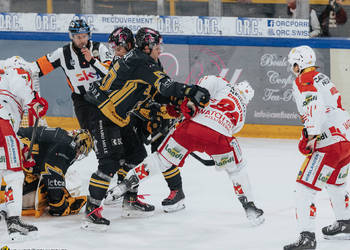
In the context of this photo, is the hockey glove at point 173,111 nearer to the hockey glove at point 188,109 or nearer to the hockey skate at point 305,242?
the hockey glove at point 188,109

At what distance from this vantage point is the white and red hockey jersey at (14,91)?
5.18 m

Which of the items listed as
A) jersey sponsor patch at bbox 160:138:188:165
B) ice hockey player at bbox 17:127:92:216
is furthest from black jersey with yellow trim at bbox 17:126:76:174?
jersey sponsor patch at bbox 160:138:188:165

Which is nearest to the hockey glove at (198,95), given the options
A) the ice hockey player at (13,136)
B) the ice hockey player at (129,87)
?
the ice hockey player at (129,87)

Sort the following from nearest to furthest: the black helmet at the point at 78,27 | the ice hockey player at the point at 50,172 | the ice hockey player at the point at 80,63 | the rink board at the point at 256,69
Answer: the ice hockey player at the point at 50,172, the black helmet at the point at 78,27, the ice hockey player at the point at 80,63, the rink board at the point at 256,69

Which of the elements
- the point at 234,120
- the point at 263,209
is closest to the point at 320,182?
the point at 234,120

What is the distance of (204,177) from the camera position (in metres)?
7.08

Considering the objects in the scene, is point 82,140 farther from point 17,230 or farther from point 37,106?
point 17,230

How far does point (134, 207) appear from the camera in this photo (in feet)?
19.4

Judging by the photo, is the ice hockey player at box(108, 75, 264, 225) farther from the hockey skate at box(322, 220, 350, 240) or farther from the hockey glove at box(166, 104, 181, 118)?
the hockey skate at box(322, 220, 350, 240)

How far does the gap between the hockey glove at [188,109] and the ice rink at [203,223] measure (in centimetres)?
87

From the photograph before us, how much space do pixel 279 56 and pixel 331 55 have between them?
566 mm

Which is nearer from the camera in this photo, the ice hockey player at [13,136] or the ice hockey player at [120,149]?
the ice hockey player at [13,136]

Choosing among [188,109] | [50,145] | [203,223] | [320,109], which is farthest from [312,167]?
[50,145]

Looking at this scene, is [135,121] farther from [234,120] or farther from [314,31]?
[314,31]
